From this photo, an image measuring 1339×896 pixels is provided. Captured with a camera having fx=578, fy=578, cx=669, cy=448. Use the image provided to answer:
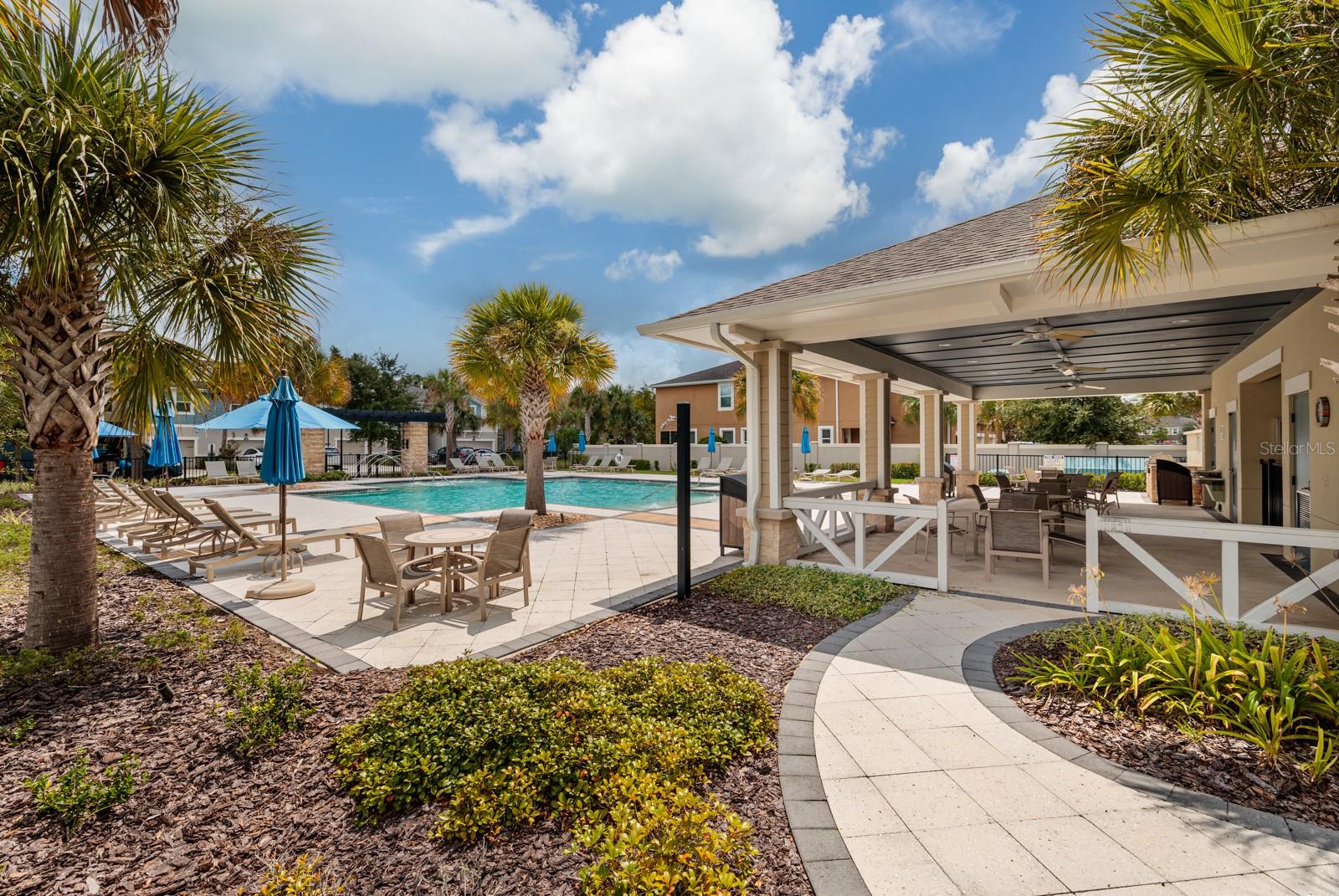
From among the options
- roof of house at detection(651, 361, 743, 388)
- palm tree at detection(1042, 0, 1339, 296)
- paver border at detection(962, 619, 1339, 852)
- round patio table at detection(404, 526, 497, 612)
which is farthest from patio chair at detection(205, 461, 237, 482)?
palm tree at detection(1042, 0, 1339, 296)

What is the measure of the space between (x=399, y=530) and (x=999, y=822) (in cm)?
620

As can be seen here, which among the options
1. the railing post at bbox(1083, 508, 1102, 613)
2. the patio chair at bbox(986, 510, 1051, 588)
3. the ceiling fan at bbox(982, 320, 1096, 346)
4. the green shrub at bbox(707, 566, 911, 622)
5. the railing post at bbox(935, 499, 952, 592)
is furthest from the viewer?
the ceiling fan at bbox(982, 320, 1096, 346)

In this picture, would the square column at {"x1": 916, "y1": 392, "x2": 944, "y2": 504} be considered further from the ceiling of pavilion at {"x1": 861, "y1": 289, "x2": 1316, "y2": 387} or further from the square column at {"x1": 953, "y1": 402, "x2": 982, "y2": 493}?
the square column at {"x1": 953, "y1": 402, "x2": 982, "y2": 493}

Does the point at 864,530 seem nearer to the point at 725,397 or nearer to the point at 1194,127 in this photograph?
the point at 1194,127

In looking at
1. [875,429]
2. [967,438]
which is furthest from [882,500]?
[967,438]

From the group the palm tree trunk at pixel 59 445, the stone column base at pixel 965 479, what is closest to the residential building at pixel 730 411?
the stone column base at pixel 965 479

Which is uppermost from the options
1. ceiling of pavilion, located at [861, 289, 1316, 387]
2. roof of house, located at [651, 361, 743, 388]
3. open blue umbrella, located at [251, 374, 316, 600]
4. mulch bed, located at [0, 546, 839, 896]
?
roof of house, located at [651, 361, 743, 388]

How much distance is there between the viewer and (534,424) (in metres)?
12.2

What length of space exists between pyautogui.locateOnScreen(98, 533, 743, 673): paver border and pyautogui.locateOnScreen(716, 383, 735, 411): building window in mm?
25128

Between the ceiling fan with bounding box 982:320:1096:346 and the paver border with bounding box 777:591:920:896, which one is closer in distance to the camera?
the paver border with bounding box 777:591:920:896

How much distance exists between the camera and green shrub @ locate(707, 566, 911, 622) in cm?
574

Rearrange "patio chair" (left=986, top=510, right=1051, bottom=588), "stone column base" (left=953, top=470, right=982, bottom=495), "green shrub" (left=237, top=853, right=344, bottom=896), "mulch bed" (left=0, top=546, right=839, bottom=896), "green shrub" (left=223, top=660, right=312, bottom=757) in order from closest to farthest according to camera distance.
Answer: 1. "green shrub" (left=237, top=853, right=344, bottom=896)
2. "mulch bed" (left=0, top=546, right=839, bottom=896)
3. "green shrub" (left=223, top=660, right=312, bottom=757)
4. "patio chair" (left=986, top=510, right=1051, bottom=588)
5. "stone column base" (left=953, top=470, right=982, bottom=495)

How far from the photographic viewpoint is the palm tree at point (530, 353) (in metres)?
11.9

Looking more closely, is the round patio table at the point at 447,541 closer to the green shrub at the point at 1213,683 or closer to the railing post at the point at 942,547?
the railing post at the point at 942,547
